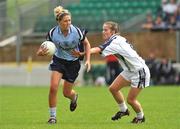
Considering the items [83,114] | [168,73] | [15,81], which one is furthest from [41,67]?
[83,114]

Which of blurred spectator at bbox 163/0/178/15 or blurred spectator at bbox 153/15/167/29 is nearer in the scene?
blurred spectator at bbox 153/15/167/29

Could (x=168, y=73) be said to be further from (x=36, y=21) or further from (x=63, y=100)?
(x=63, y=100)

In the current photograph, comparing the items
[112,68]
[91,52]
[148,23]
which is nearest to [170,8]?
[148,23]

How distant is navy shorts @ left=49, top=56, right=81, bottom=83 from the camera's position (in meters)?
12.9

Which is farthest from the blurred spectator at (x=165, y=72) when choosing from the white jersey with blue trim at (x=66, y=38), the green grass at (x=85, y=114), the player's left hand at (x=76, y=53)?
the player's left hand at (x=76, y=53)

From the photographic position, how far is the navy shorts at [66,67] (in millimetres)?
12906

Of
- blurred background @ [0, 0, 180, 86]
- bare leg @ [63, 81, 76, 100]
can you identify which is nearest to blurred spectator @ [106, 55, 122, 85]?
blurred background @ [0, 0, 180, 86]

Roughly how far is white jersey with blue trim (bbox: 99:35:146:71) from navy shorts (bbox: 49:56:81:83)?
3.18 ft

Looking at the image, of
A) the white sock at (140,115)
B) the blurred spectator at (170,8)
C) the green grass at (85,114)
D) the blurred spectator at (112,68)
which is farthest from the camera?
the blurred spectator at (170,8)

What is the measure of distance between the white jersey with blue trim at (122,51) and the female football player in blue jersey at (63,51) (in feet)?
1.25

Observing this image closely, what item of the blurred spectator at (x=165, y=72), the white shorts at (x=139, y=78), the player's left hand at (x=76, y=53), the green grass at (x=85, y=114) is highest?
the player's left hand at (x=76, y=53)

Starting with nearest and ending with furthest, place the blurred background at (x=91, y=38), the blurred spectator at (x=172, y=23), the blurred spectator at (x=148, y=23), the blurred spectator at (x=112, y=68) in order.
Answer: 1. the blurred spectator at (x=112, y=68)
2. the blurred background at (x=91, y=38)
3. the blurred spectator at (x=148, y=23)
4. the blurred spectator at (x=172, y=23)

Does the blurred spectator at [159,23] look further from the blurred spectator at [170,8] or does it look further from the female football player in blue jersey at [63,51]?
the female football player in blue jersey at [63,51]

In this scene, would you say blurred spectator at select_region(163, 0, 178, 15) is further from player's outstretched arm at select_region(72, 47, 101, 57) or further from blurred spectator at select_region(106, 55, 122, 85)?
player's outstretched arm at select_region(72, 47, 101, 57)
